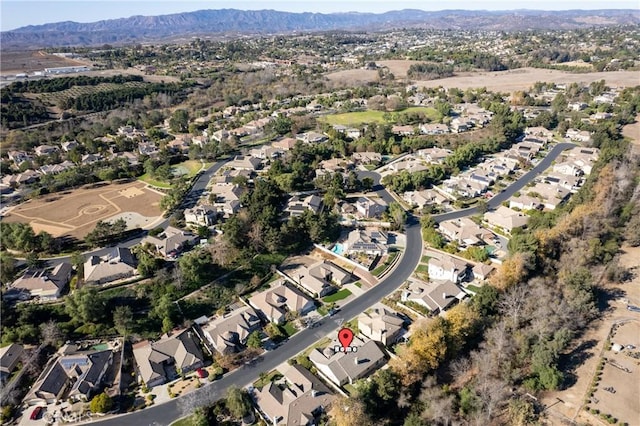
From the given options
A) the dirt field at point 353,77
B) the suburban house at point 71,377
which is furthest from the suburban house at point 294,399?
the dirt field at point 353,77

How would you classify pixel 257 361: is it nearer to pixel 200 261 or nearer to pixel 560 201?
pixel 200 261

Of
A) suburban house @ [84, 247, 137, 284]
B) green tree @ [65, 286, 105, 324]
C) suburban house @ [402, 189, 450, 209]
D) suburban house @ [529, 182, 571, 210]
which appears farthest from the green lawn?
suburban house @ [529, 182, 571, 210]

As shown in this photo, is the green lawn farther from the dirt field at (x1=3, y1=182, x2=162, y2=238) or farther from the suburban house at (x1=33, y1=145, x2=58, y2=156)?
the suburban house at (x1=33, y1=145, x2=58, y2=156)

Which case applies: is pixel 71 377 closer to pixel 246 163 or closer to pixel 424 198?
pixel 424 198

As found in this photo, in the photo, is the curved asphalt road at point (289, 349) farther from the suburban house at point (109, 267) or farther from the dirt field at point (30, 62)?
the dirt field at point (30, 62)

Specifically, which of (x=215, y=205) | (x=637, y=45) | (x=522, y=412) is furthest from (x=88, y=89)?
(x=637, y=45)

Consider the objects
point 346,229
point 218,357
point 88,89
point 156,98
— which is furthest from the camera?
point 88,89

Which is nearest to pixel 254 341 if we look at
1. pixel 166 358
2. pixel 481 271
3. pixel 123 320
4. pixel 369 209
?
pixel 166 358
